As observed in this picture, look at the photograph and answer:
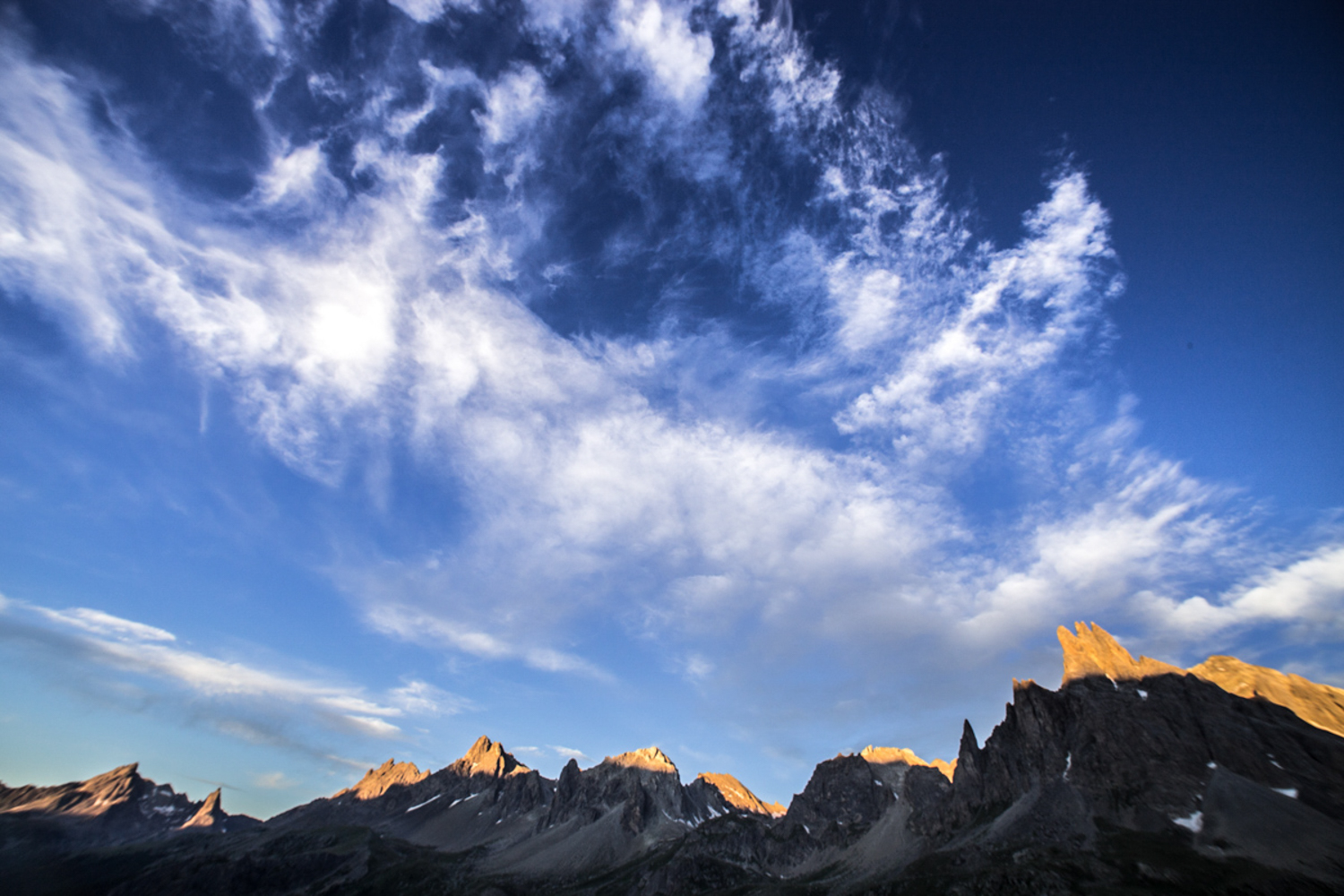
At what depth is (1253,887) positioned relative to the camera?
117562mm

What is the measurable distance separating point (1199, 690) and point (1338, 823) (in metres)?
53.9

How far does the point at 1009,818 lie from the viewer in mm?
184875

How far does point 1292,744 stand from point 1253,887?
6793cm

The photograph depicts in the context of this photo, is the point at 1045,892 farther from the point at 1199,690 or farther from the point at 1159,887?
the point at 1199,690

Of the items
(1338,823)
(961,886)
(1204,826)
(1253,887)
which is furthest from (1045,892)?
(1338,823)

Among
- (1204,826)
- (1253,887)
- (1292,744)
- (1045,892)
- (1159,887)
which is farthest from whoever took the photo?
(1292,744)

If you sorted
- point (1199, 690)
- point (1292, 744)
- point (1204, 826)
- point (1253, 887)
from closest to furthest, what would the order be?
point (1253, 887) < point (1204, 826) < point (1292, 744) < point (1199, 690)

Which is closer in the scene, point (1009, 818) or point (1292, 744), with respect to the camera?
point (1292, 744)

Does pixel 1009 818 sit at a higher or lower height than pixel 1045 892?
higher

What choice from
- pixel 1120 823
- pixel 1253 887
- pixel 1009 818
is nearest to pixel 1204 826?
pixel 1120 823

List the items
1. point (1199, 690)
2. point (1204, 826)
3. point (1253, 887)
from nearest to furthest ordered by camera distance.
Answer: point (1253, 887), point (1204, 826), point (1199, 690)

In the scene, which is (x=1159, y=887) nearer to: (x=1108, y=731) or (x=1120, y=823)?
(x=1120, y=823)

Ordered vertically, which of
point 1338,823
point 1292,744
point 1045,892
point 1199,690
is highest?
point 1199,690

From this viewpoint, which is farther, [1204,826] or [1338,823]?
[1204,826]
